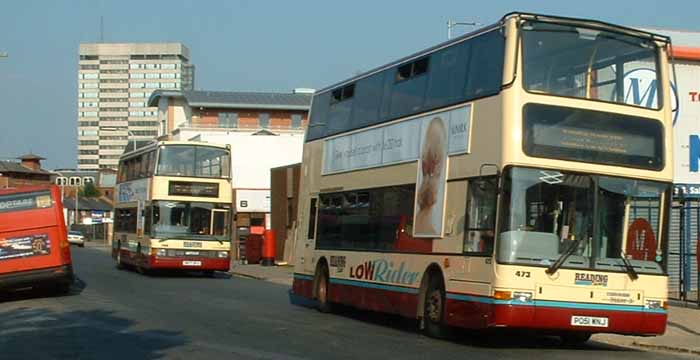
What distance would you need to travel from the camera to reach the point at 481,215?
1367cm

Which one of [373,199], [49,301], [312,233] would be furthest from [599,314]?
[49,301]

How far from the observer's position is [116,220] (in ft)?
128

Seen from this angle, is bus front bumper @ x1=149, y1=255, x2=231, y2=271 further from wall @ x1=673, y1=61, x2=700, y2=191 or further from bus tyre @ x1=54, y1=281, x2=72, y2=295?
wall @ x1=673, y1=61, x2=700, y2=191

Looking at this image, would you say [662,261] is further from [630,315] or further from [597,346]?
[597,346]

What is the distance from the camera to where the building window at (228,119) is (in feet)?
307

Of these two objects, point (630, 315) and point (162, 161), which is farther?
point (162, 161)

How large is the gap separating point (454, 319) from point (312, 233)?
725 centimetres

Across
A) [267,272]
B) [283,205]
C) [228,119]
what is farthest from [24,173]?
[267,272]

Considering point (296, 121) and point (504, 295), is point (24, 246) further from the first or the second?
point (296, 121)

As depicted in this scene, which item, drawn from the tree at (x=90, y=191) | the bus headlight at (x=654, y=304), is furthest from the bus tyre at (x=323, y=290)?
the tree at (x=90, y=191)

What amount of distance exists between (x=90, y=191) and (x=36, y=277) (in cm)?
13467

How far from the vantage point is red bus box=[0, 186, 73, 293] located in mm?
23141

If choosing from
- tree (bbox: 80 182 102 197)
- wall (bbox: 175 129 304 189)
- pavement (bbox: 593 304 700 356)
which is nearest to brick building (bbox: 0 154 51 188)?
tree (bbox: 80 182 102 197)

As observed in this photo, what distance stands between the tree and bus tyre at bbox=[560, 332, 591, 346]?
5596 inches
